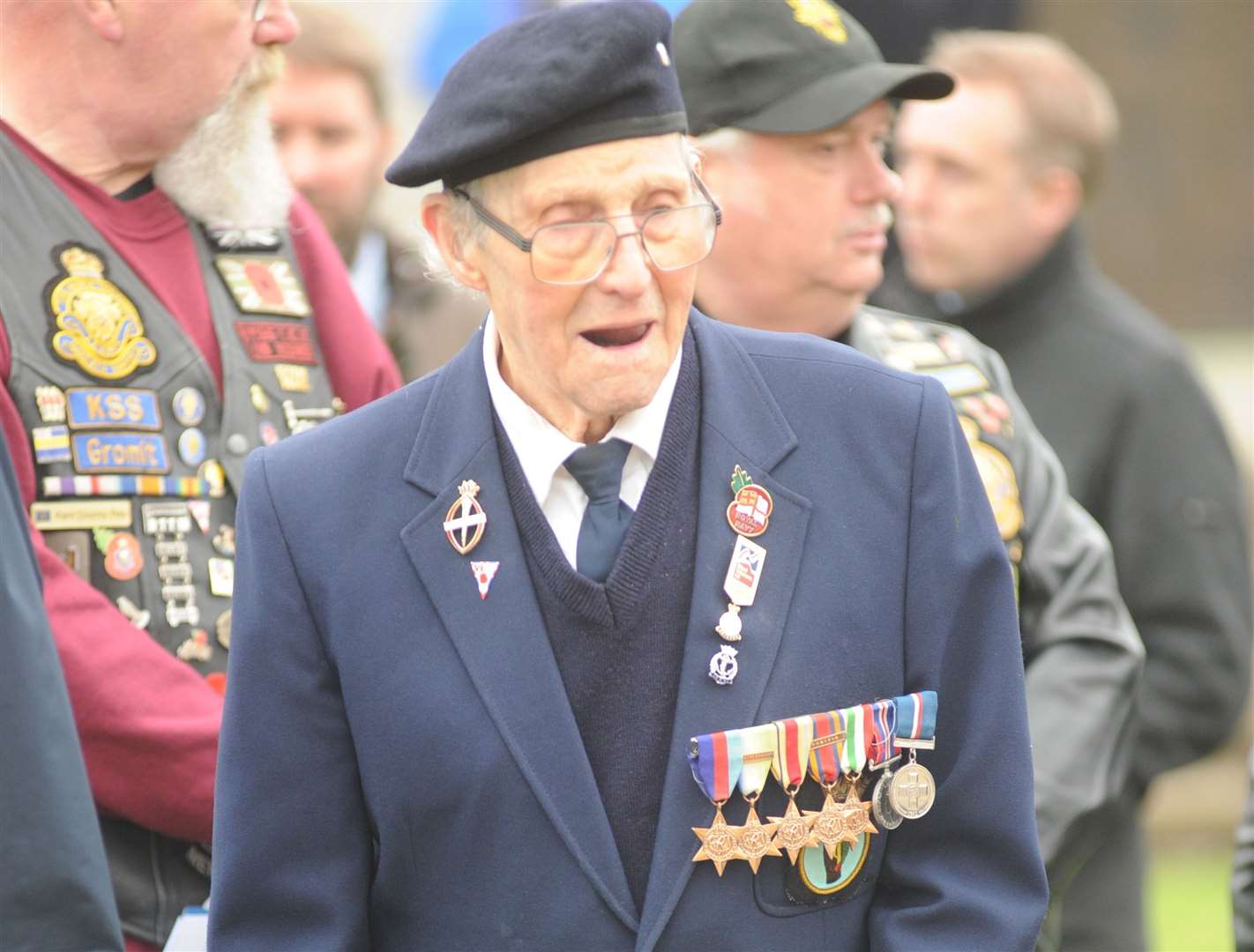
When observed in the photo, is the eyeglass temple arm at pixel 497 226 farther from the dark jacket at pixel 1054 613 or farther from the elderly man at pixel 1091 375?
the elderly man at pixel 1091 375

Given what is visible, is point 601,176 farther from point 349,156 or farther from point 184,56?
point 349,156

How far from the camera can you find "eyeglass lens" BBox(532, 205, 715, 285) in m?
2.62

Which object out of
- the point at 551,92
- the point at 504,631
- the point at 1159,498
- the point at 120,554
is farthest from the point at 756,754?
the point at 1159,498

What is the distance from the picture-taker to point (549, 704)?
257cm

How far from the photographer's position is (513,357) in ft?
9.12

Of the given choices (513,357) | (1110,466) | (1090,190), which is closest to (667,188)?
(513,357)

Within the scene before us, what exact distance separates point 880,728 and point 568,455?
0.55m

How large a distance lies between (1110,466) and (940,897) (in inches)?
93.0

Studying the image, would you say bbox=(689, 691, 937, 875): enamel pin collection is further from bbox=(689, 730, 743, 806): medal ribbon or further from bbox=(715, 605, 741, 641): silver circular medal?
bbox=(715, 605, 741, 641): silver circular medal

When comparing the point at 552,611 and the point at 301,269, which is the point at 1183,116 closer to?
the point at 301,269

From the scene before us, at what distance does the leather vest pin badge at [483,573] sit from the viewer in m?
2.64

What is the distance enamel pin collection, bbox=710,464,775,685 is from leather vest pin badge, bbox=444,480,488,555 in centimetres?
33

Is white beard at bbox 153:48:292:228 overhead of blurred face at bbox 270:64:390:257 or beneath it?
overhead

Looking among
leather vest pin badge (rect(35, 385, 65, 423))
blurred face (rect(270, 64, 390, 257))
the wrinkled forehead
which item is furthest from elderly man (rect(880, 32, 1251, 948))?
leather vest pin badge (rect(35, 385, 65, 423))
